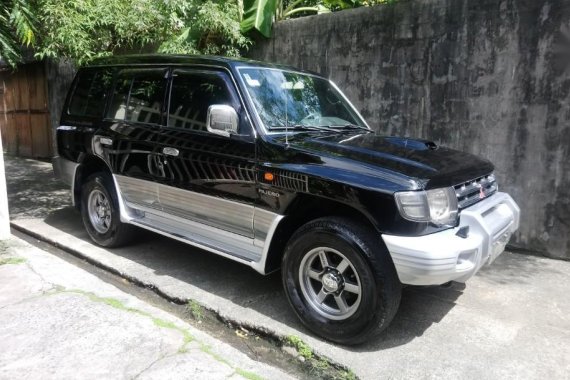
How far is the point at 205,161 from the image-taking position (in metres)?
3.98

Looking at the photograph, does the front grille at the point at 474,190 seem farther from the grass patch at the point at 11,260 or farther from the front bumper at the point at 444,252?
the grass patch at the point at 11,260

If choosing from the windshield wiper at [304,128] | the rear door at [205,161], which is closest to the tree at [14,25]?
the rear door at [205,161]

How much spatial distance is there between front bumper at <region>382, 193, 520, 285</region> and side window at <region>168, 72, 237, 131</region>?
1.86 meters

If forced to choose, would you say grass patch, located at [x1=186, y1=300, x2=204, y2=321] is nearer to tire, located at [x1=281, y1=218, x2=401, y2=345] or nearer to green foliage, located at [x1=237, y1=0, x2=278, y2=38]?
tire, located at [x1=281, y1=218, x2=401, y2=345]

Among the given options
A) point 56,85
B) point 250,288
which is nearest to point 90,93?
point 250,288

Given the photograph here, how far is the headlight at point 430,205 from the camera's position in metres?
2.97

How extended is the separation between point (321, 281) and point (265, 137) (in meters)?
1.17

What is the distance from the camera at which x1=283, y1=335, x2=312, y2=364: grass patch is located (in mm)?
3240

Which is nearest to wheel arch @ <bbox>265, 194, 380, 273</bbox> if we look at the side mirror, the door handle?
the side mirror

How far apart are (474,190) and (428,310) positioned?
43.1 inches

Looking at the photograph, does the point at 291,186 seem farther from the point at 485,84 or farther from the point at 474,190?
the point at 485,84

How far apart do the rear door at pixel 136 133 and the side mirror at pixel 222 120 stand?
91 cm

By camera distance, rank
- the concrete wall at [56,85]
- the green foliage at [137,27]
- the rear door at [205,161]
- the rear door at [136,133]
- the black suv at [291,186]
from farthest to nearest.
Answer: the concrete wall at [56,85]
the green foliage at [137,27]
the rear door at [136,133]
the rear door at [205,161]
the black suv at [291,186]

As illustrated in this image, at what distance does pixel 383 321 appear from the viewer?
3113 millimetres
